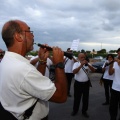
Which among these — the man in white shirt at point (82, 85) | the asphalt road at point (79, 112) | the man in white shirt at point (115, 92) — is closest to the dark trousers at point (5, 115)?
the man in white shirt at point (115, 92)

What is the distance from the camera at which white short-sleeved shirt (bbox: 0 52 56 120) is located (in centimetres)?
198

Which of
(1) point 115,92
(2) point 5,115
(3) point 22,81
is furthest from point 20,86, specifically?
(1) point 115,92

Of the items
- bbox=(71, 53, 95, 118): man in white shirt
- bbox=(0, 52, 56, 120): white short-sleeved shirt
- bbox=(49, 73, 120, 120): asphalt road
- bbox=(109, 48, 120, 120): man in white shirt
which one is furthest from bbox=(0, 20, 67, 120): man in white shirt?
bbox=(71, 53, 95, 118): man in white shirt

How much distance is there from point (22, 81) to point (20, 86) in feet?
0.16

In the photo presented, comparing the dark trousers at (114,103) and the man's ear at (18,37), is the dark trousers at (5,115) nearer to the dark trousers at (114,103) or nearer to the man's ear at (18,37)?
the man's ear at (18,37)

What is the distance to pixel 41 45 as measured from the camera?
8.80 feet

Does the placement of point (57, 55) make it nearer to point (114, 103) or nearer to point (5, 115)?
point (5, 115)

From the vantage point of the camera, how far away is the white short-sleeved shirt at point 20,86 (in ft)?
6.51

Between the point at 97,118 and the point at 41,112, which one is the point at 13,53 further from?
the point at 97,118

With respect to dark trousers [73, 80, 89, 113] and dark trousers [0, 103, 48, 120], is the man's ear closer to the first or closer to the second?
dark trousers [0, 103, 48, 120]

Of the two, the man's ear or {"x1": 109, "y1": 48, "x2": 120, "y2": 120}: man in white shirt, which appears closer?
the man's ear

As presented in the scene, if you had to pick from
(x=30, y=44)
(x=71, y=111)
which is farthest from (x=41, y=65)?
(x=71, y=111)

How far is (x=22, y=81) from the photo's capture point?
6.49 ft

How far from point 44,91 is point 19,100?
238 mm
